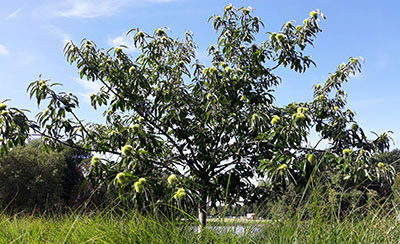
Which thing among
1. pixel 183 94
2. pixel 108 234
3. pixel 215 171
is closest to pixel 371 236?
pixel 108 234

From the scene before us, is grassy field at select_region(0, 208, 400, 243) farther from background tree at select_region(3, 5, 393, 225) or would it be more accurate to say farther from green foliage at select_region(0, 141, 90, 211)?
green foliage at select_region(0, 141, 90, 211)

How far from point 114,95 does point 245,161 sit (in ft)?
7.28

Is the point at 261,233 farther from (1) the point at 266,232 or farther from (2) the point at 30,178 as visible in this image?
(2) the point at 30,178

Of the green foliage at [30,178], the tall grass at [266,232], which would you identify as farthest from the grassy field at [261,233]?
the green foliage at [30,178]

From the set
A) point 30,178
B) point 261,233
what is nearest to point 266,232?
point 261,233

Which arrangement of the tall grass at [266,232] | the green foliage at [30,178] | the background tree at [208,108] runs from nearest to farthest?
the tall grass at [266,232] < the background tree at [208,108] < the green foliage at [30,178]

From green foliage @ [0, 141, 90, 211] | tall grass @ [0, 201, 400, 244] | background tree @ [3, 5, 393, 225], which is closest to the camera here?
tall grass @ [0, 201, 400, 244]

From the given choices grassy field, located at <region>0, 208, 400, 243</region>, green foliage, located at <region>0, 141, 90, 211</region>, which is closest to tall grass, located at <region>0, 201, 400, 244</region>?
grassy field, located at <region>0, 208, 400, 243</region>

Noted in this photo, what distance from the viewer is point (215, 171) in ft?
17.6

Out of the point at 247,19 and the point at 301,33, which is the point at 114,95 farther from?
the point at 301,33

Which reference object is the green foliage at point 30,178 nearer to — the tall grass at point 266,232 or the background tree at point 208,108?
the background tree at point 208,108

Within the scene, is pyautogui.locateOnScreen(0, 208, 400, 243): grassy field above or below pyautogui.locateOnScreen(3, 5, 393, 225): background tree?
below

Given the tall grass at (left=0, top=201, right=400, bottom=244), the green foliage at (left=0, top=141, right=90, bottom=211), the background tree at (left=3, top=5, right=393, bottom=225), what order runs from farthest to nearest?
the green foliage at (left=0, top=141, right=90, bottom=211), the background tree at (left=3, top=5, right=393, bottom=225), the tall grass at (left=0, top=201, right=400, bottom=244)

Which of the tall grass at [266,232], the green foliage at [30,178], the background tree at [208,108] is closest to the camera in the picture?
the tall grass at [266,232]
